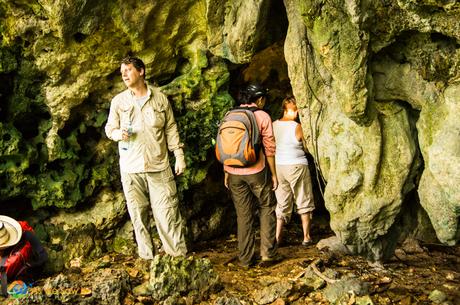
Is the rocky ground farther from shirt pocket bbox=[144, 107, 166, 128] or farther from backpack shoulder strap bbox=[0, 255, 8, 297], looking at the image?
shirt pocket bbox=[144, 107, 166, 128]

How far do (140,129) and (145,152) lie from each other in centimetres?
28

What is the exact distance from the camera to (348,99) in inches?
223

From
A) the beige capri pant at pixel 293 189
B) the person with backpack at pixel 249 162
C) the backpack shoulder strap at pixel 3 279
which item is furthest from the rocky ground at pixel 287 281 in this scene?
the beige capri pant at pixel 293 189

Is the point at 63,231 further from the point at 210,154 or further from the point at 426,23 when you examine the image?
the point at 426,23

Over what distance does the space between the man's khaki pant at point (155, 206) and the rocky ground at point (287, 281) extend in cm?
37

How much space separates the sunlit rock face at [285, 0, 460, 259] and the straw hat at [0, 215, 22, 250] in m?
3.63

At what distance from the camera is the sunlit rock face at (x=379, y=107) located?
17.3ft

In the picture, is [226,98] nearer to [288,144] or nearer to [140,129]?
[288,144]

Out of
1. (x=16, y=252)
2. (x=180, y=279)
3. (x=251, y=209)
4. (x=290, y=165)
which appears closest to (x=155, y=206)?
(x=180, y=279)

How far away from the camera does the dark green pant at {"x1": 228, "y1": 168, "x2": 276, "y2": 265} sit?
655 cm

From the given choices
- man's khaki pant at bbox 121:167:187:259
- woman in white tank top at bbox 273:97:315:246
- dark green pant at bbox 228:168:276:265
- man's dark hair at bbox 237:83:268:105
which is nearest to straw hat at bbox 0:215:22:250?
man's khaki pant at bbox 121:167:187:259

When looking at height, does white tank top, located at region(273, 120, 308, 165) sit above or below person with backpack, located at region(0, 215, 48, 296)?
above

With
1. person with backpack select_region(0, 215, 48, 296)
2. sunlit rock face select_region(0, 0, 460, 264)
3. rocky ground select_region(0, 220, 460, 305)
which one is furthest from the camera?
person with backpack select_region(0, 215, 48, 296)

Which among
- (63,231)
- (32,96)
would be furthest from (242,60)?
(63,231)
